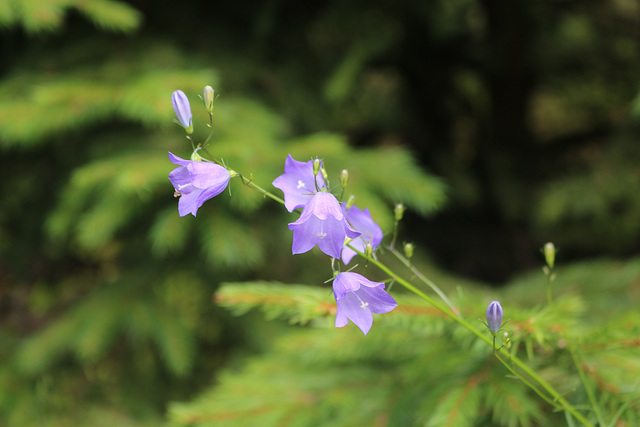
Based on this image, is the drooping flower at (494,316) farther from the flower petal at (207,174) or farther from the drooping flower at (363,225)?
the flower petal at (207,174)

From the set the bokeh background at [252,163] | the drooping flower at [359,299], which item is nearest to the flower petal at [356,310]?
the drooping flower at [359,299]

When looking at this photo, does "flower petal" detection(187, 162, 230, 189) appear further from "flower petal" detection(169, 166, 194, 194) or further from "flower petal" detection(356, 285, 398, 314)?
"flower petal" detection(356, 285, 398, 314)

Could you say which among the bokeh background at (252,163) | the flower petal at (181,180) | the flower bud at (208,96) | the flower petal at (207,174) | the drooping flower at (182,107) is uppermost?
the flower bud at (208,96)

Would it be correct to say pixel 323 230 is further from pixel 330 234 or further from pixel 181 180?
pixel 181 180

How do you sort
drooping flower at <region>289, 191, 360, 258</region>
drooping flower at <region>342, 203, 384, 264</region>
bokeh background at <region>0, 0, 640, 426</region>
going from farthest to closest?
bokeh background at <region>0, 0, 640, 426</region> → drooping flower at <region>342, 203, 384, 264</region> → drooping flower at <region>289, 191, 360, 258</region>

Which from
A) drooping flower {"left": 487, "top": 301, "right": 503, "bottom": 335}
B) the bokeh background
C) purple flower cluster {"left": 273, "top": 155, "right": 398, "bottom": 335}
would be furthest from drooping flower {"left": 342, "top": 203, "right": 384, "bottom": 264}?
the bokeh background

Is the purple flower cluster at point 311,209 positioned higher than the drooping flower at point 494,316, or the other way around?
the purple flower cluster at point 311,209

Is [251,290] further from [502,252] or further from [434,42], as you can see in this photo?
[502,252]
